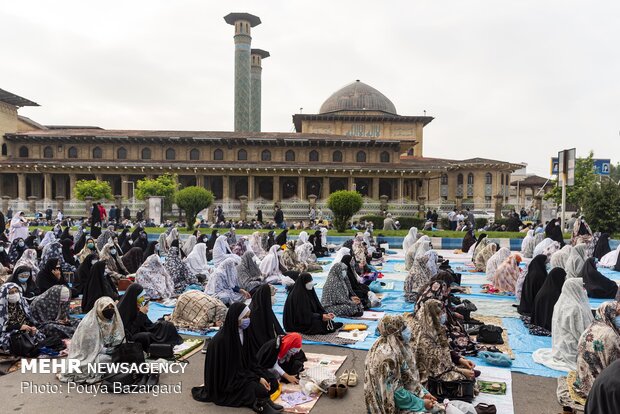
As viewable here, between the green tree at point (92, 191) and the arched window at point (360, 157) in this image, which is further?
the arched window at point (360, 157)

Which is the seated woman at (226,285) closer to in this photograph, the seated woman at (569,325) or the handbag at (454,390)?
the handbag at (454,390)

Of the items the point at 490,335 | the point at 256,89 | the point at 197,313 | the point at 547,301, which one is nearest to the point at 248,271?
the point at 197,313

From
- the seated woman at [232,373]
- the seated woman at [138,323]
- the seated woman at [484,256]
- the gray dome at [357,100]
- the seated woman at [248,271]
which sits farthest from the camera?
the gray dome at [357,100]

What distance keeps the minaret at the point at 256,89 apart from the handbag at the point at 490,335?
38.3 meters

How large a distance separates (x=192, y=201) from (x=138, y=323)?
17.4m

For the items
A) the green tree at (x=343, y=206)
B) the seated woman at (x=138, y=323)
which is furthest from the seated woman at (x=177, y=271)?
the green tree at (x=343, y=206)

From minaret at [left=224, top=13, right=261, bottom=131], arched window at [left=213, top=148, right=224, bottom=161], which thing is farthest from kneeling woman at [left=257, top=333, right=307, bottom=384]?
minaret at [left=224, top=13, right=261, bottom=131]

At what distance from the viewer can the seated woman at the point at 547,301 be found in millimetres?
7102

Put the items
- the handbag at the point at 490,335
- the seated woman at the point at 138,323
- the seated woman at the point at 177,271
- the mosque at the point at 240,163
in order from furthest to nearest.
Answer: the mosque at the point at 240,163 → the seated woman at the point at 177,271 → the handbag at the point at 490,335 → the seated woman at the point at 138,323

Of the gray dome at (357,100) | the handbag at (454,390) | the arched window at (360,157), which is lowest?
the handbag at (454,390)

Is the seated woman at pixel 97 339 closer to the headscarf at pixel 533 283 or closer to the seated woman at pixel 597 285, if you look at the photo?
the headscarf at pixel 533 283

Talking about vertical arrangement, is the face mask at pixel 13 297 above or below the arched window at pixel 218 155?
below

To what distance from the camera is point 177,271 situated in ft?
34.6

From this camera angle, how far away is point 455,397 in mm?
4672
